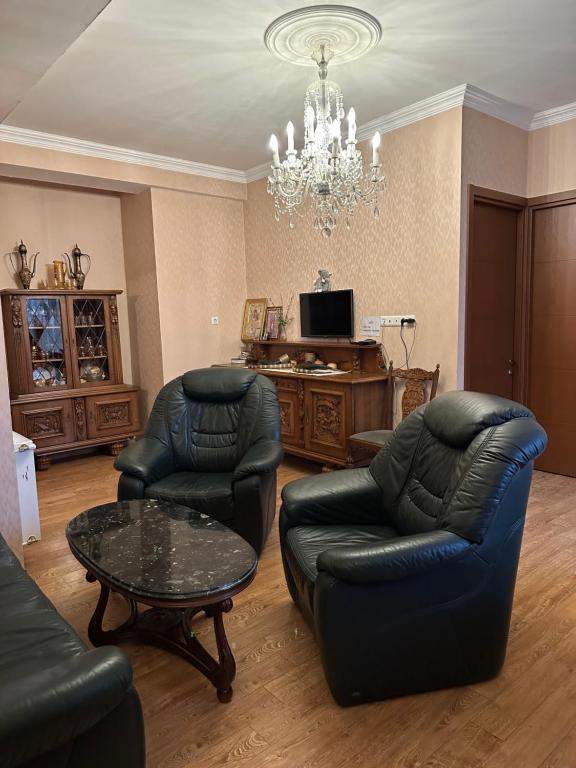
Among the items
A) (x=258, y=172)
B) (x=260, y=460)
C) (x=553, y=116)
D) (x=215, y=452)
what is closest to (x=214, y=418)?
(x=215, y=452)

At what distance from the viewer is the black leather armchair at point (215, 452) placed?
274 centimetres

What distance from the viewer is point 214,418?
130 inches

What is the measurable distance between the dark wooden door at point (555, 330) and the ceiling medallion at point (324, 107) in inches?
→ 73.8

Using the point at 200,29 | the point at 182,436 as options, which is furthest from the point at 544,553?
the point at 200,29

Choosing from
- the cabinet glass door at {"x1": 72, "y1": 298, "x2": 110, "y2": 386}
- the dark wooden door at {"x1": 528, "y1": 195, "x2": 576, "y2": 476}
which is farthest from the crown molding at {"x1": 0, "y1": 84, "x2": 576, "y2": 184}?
the cabinet glass door at {"x1": 72, "y1": 298, "x2": 110, "y2": 386}

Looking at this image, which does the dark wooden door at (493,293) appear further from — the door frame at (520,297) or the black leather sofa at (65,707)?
the black leather sofa at (65,707)

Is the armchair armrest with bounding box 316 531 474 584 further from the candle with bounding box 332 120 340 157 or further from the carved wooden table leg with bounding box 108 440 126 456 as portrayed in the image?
the carved wooden table leg with bounding box 108 440 126 456

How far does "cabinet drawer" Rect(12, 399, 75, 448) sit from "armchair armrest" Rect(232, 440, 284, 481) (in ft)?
8.08

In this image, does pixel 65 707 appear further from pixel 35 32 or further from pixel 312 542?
pixel 35 32

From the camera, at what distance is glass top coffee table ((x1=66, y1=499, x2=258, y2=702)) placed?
1724 mm

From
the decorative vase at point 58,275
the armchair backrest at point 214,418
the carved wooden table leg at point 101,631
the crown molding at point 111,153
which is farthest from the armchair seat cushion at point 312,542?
the crown molding at point 111,153

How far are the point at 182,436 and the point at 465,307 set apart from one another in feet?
7.21

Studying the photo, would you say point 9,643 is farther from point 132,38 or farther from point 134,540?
point 132,38

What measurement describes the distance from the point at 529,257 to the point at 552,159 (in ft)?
2.40
